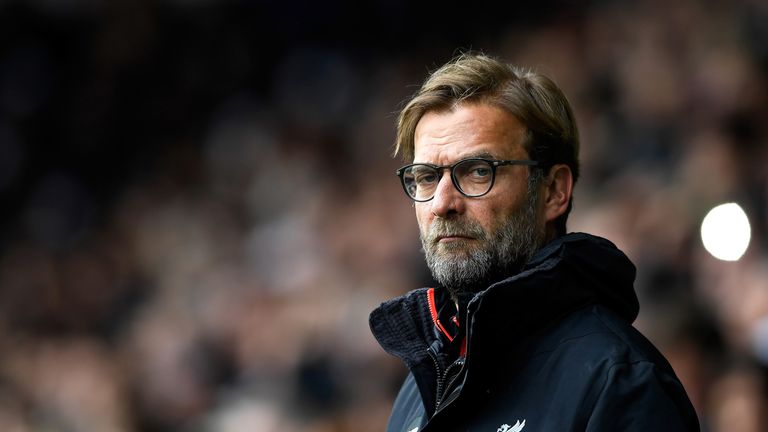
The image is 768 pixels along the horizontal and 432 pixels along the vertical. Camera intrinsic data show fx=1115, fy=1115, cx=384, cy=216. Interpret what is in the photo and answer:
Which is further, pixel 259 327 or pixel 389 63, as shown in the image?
pixel 389 63

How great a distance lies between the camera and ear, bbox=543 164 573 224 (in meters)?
2.25

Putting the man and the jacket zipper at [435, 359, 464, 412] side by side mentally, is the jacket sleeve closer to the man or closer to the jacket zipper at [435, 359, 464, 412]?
the man

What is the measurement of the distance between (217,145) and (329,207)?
1.27 meters

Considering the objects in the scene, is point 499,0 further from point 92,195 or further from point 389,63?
point 92,195

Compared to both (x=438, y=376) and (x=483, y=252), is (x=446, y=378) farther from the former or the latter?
(x=483, y=252)

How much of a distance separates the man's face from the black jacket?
0.54ft

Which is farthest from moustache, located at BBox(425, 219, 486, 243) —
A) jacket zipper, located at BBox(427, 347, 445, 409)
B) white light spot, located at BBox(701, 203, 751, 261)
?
white light spot, located at BBox(701, 203, 751, 261)

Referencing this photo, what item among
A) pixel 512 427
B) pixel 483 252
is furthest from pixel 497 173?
pixel 512 427

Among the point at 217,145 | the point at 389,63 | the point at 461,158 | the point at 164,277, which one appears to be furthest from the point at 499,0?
the point at 461,158

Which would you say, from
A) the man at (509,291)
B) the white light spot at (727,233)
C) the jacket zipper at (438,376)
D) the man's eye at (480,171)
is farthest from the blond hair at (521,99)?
the white light spot at (727,233)

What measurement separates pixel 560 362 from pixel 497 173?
43 centimetres

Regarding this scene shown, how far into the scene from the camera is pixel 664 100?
483cm

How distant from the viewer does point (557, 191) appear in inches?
89.5

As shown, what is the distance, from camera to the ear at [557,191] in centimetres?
225
